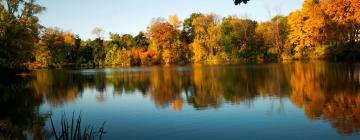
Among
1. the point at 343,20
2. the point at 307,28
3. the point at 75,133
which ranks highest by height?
the point at 343,20

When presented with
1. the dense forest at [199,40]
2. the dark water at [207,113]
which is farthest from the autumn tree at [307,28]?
the dark water at [207,113]

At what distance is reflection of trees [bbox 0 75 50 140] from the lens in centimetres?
1138

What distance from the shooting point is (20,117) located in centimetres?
1445

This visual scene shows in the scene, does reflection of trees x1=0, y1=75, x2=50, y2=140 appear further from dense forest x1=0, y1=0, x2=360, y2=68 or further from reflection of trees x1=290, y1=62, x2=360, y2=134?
dense forest x1=0, y1=0, x2=360, y2=68

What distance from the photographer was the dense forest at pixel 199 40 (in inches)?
1881

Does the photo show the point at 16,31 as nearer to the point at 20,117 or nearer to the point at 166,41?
the point at 20,117

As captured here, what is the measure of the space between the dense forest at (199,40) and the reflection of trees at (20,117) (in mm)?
20700

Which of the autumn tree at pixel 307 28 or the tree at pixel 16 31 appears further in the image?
the autumn tree at pixel 307 28

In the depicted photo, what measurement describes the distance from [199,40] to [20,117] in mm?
65436

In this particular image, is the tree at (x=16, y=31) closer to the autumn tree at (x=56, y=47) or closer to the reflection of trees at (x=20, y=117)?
the reflection of trees at (x=20, y=117)

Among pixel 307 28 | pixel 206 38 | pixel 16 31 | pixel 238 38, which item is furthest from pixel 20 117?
pixel 206 38

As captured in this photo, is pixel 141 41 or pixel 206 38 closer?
pixel 206 38

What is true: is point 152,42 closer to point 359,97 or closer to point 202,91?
point 202,91

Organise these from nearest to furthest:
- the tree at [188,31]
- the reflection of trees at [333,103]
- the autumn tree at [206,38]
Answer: the reflection of trees at [333,103] → the autumn tree at [206,38] → the tree at [188,31]
